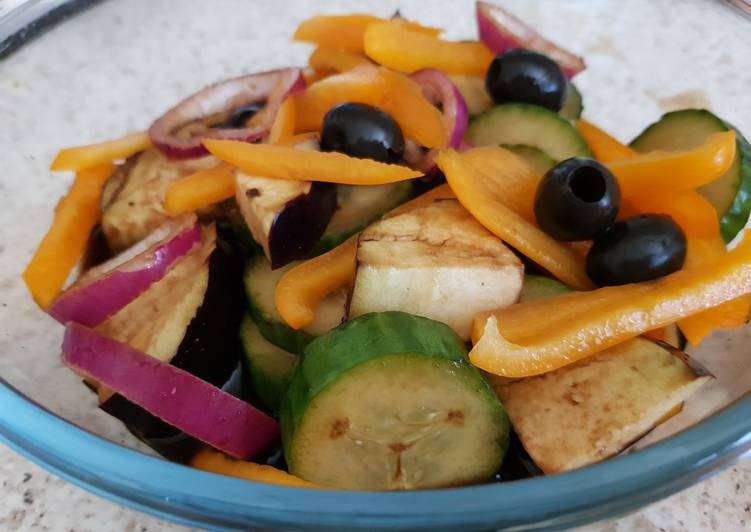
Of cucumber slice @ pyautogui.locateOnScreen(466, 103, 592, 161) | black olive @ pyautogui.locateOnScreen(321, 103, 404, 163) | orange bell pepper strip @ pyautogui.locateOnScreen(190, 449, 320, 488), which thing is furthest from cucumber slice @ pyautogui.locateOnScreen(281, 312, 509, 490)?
cucumber slice @ pyautogui.locateOnScreen(466, 103, 592, 161)

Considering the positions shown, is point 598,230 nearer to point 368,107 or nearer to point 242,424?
point 368,107

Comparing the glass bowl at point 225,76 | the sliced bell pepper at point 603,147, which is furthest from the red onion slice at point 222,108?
the sliced bell pepper at point 603,147

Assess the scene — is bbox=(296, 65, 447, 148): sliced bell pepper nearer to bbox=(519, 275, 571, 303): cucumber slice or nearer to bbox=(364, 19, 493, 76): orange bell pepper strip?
bbox=(364, 19, 493, 76): orange bell pepper strip

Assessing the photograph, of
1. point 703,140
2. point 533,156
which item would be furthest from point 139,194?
point 703,140

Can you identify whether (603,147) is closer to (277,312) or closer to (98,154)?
(277,312)

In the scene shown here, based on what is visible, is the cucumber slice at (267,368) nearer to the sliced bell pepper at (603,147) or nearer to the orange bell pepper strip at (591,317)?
the orange bell pepper strip at (591,317)

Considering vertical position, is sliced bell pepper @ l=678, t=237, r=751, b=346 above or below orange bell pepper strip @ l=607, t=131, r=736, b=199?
below

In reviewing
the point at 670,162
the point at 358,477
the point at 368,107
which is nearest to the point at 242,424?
the point at 358,477
